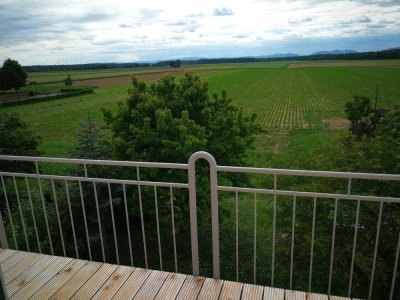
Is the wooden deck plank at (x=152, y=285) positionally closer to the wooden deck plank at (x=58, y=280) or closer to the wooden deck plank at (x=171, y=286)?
the wooden deck plank at (x=171, y=286)

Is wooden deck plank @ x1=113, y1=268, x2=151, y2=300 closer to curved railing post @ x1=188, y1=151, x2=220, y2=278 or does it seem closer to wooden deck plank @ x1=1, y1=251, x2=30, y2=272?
curved railing post @ x1=188, y1=151, x2=220, y2=278

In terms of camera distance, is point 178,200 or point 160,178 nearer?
point 178,200

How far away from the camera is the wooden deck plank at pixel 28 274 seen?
310cm

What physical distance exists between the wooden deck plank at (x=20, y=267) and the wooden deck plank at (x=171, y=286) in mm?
1588

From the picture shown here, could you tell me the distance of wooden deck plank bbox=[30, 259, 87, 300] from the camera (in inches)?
118

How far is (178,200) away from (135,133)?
6.89 feet

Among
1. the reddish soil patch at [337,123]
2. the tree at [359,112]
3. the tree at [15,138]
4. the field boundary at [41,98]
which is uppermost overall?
the tree at [15,138]

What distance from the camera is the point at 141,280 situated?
314 centimetres

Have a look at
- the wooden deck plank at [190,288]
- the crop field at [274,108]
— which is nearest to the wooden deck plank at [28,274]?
the wooden deck plank at [190,288]

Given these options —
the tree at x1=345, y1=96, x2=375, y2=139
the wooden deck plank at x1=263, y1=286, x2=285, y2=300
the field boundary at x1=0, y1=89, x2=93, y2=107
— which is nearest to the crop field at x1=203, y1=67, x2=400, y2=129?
the tree at x1=345, y1=96, x2=375, y2=139

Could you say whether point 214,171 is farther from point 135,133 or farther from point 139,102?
point 139,102

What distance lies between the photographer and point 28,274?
131 inches

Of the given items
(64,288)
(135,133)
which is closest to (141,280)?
(64,288)

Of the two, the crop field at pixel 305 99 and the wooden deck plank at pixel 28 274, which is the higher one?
the wooden deck plank at pixel 28 274
